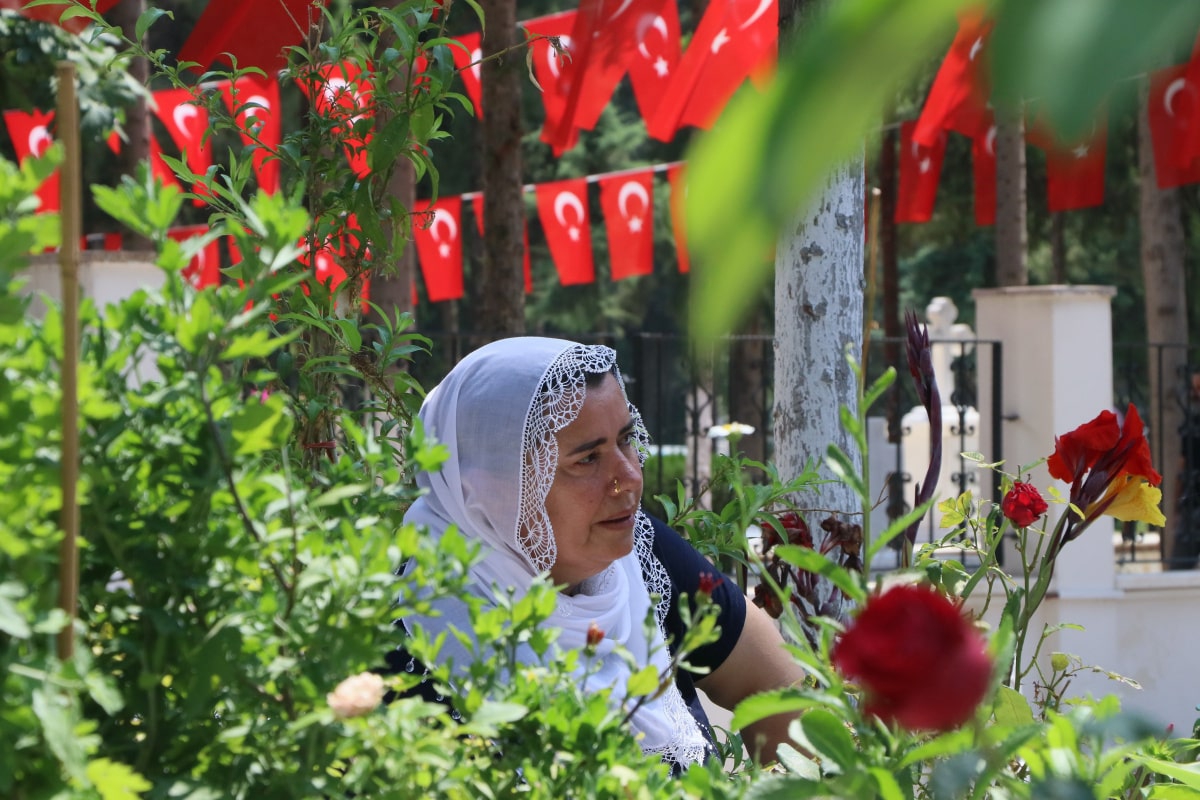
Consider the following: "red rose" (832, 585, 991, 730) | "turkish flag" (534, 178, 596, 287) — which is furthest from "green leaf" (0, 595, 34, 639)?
"turkish flag" (534, 178, 596, 287)

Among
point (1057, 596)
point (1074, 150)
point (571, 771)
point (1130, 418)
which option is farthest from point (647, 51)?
point (1074, 150)

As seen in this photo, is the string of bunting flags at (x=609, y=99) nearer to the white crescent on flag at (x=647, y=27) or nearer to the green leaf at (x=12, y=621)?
the white crescent on flag at (x=647, y=27)

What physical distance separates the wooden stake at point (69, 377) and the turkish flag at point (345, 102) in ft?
4.46

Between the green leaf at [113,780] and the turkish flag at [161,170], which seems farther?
the turkish flag at [161,170]

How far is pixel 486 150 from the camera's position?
7734 mm

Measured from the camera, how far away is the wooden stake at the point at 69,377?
71 cm

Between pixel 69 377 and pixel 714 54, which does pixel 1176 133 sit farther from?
pixel 69 377

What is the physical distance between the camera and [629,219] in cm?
1142

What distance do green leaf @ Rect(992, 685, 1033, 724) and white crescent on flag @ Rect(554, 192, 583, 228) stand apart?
10193 mm

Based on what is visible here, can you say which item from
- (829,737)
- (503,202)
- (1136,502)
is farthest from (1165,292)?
(829,737)

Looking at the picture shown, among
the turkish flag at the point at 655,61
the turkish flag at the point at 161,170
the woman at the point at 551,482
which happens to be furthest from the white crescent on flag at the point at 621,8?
the woman at the point at 551,482

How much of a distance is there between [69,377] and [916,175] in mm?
11304

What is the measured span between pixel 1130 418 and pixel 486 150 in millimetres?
6514

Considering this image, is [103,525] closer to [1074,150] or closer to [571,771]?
[571,771]
